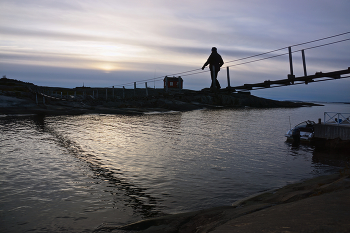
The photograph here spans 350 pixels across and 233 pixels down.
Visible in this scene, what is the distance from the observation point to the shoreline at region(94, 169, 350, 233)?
198 inches

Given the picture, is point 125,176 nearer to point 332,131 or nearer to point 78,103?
point 332,131

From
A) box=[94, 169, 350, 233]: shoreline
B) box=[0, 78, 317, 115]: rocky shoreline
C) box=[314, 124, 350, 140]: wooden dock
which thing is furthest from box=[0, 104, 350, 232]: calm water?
box=[0, 78, 317, 115]: rocky shoreline

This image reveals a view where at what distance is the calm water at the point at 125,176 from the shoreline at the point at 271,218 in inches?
39.8

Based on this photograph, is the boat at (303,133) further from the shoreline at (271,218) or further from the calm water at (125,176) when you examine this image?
the shoreline at (271,218)

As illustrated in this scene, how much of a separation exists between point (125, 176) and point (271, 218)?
26.4 ft

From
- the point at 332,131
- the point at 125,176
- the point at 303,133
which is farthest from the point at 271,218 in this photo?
the point at 303,133

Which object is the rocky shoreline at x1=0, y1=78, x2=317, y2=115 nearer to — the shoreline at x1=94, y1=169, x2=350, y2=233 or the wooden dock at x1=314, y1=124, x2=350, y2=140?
the wooden dock at x1=314, y1=124, x2=350, y2=140

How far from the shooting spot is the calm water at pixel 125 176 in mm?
8172

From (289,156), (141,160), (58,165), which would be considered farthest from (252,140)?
(58,165)

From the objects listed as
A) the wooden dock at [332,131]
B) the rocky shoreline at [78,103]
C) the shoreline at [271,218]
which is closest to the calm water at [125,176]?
the shoreline at [271,218]

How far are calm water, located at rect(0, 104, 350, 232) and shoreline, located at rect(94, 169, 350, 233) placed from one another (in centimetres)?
101

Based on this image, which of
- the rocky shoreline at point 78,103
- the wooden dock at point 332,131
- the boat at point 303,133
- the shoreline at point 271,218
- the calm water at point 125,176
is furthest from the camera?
the rocky shoreline at point 78,103

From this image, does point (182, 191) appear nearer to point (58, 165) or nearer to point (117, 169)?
point (117, 169)

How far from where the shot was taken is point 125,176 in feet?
40.5
